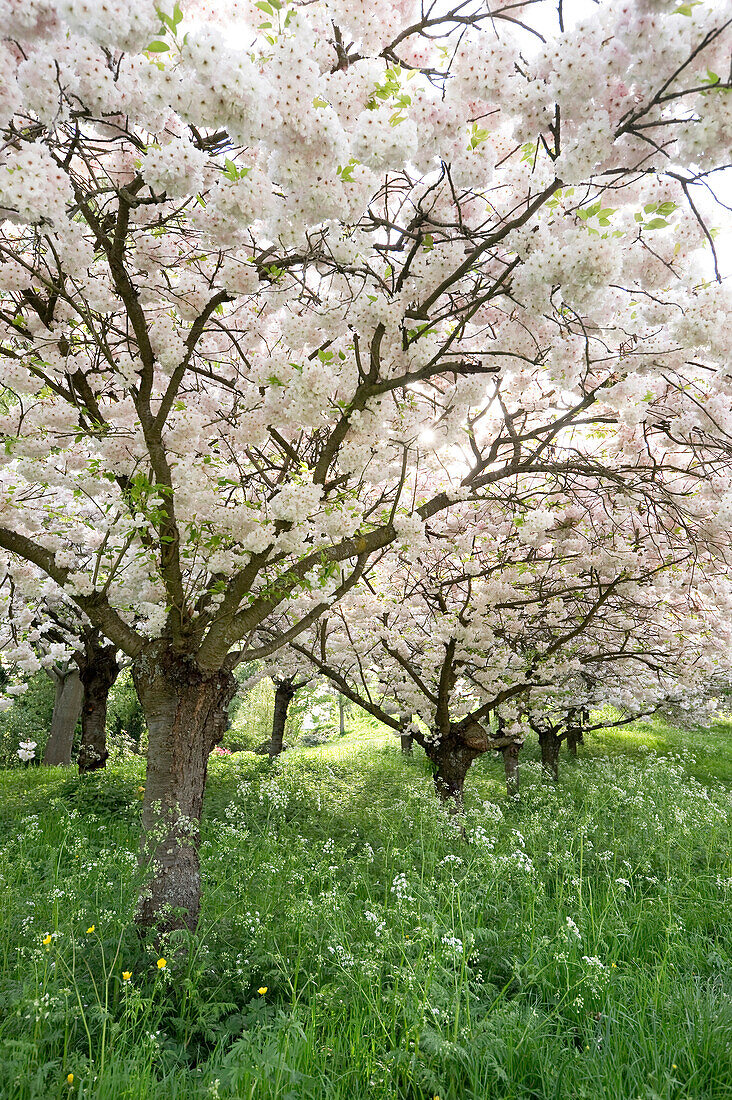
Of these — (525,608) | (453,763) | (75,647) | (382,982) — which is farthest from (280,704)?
(382,982)

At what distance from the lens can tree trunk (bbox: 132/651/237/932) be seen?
12.7 feet

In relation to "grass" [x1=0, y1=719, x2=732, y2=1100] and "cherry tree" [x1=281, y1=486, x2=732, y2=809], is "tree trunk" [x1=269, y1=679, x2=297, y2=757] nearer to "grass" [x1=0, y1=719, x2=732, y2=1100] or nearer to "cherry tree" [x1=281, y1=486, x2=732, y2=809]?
"cherry tree" [x1=281, y1=486, x2=732, y2=809]

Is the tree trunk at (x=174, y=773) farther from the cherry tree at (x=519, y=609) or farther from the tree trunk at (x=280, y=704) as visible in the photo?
the tree trunk at (x=280, y=704)

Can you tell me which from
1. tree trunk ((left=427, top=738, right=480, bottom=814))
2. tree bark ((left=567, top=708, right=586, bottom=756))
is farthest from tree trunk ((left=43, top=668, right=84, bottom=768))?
tree bark ((left=567, top=708, right=586, bottom=756))

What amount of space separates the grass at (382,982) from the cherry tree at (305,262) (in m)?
0.55

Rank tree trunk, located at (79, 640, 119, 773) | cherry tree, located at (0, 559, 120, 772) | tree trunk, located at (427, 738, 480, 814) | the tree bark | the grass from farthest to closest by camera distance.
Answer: the tree bark
tree trunk, located at (79, 640, 119, 773)
cherry tree, located at (0, 559, 120, 772)
tree trunk, located at (427, 738, 480, 814)
the grass

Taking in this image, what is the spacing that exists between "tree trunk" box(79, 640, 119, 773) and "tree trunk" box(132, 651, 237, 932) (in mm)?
7094

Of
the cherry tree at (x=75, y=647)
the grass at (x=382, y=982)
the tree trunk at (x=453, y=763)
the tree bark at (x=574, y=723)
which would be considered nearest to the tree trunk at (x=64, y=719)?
the cherry tree at (x=75, y=647)

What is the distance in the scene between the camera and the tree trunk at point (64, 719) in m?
15.0

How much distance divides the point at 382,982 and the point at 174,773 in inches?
71.5

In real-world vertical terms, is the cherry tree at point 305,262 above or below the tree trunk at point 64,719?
above

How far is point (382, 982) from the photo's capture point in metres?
3.31

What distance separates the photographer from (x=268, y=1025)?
271 cm

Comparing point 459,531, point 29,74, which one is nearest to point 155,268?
point 29,74
